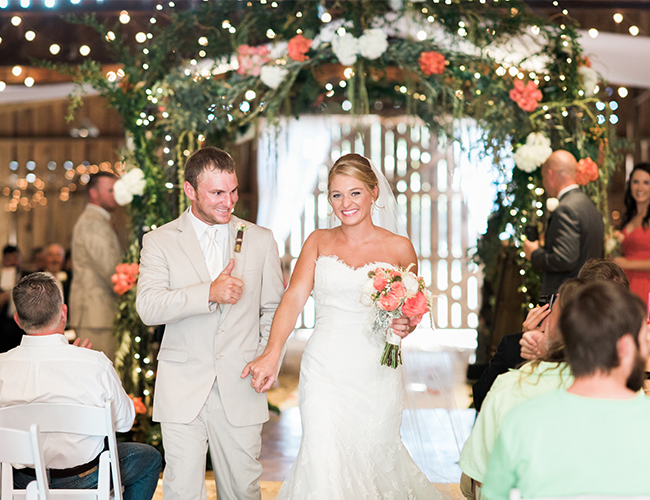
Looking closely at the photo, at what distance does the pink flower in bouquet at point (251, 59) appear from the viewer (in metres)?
4.88

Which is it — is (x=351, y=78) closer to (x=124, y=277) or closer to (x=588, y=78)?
(x=588, y=78)

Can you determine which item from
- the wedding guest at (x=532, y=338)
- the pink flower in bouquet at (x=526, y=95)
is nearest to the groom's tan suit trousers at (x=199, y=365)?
the wedding guest at (x=532, y=338)

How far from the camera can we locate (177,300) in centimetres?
276

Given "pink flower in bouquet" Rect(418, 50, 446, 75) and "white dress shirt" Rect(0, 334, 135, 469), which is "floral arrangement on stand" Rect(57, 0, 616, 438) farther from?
"white dress shirt" Rect(0, 334, 135, 469)

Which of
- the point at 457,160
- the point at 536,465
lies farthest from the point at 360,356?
the point at 457,160

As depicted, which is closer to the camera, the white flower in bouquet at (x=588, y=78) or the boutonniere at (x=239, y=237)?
the boutonniere at (x=239, y=237)

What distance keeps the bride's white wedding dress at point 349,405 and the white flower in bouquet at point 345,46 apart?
2047mm

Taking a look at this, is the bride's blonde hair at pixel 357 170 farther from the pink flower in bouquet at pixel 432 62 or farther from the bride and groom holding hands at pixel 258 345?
the pink flower in bouquet at pixel 432 62

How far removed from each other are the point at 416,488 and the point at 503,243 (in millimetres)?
2778

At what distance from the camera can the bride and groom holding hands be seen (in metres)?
2.83

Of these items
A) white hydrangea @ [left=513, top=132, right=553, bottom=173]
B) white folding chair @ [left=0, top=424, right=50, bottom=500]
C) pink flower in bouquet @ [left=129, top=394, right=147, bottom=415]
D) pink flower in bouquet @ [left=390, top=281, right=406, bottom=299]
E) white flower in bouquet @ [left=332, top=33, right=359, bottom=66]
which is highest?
white flower in bouquet @ [left=332, top=33, right=359, bottom=66]

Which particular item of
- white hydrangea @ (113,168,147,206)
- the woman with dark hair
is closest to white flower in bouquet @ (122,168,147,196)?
white hydrangea @ (113,168,147,206)

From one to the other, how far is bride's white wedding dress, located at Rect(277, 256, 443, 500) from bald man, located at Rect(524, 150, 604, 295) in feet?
5.99

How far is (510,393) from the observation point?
217cm
